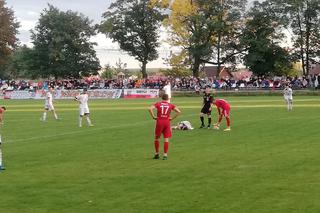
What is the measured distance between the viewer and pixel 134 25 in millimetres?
88000

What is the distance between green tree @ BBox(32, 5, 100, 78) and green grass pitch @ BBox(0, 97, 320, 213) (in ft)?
207

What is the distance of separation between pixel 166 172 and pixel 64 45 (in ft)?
247

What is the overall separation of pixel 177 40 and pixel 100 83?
12.2 metres

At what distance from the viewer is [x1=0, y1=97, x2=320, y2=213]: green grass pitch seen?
1097cm

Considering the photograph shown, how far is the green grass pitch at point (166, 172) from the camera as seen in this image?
1097cm

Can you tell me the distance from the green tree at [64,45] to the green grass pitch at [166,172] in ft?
207

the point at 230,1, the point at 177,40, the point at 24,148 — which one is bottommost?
the point at 24,148

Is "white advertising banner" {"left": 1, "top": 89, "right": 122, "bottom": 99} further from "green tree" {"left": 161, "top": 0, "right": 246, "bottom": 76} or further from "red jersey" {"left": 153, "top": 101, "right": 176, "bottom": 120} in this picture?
"red jersey" {"left": 153, "top": 101, "right": 176, "bottom": 120}

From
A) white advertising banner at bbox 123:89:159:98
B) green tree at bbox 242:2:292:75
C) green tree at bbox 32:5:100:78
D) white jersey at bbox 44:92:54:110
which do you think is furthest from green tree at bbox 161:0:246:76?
white jersey at bbox 44:92:54:110

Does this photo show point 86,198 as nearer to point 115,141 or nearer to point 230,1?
point 115,141

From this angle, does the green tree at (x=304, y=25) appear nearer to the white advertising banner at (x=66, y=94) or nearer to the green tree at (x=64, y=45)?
the white advertising banner at (x=66, y=94)

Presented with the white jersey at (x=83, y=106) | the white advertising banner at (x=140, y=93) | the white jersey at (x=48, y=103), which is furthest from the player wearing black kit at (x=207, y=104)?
the white advertising banner at (x=140, y=93)

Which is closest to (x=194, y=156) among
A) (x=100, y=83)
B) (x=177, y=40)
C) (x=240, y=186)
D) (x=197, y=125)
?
(x=240, y=186)

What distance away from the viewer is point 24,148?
65.9ft
